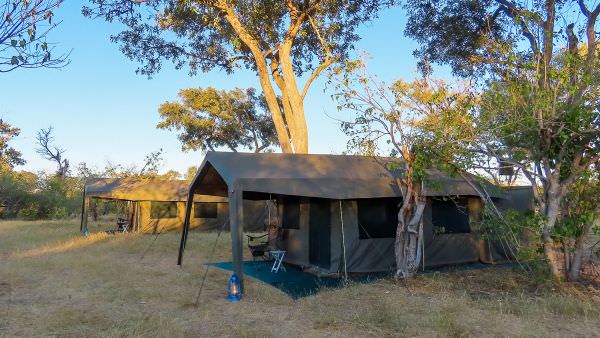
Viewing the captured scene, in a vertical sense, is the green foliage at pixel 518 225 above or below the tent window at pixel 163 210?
below

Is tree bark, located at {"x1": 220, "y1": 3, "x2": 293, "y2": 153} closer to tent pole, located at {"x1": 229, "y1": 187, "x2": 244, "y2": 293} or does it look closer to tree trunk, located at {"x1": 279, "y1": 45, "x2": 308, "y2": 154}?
tree trunk, located at {"x1": 279, "y1": 45, "x2": 308, "y2": 154}

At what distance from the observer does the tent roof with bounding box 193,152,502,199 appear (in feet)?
23.0

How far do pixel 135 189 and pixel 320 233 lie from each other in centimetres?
949

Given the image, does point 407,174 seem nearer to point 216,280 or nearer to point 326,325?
point 326,325

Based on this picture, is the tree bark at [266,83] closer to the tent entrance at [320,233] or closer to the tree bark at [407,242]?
the tent entrance at [320,233]

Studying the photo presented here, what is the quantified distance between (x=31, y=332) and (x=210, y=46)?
1031cm

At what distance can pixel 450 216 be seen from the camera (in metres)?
9.16

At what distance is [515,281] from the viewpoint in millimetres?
7074

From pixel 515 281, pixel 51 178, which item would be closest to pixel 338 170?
pixel 515 281

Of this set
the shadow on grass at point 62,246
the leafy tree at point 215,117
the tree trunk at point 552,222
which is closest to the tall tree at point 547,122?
the tree trunk at point 552,222

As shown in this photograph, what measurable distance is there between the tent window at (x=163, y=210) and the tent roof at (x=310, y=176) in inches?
328

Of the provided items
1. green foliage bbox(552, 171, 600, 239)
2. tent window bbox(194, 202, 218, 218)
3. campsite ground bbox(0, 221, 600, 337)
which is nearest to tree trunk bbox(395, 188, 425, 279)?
campsite ground bbox(0, 221, 600, 337)

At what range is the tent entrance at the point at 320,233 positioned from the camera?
8344mm

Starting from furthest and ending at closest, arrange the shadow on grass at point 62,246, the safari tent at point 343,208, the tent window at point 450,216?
the shadow on grass at point 62,246, the tent window at point 450,216, the safari tent at point 343,208
